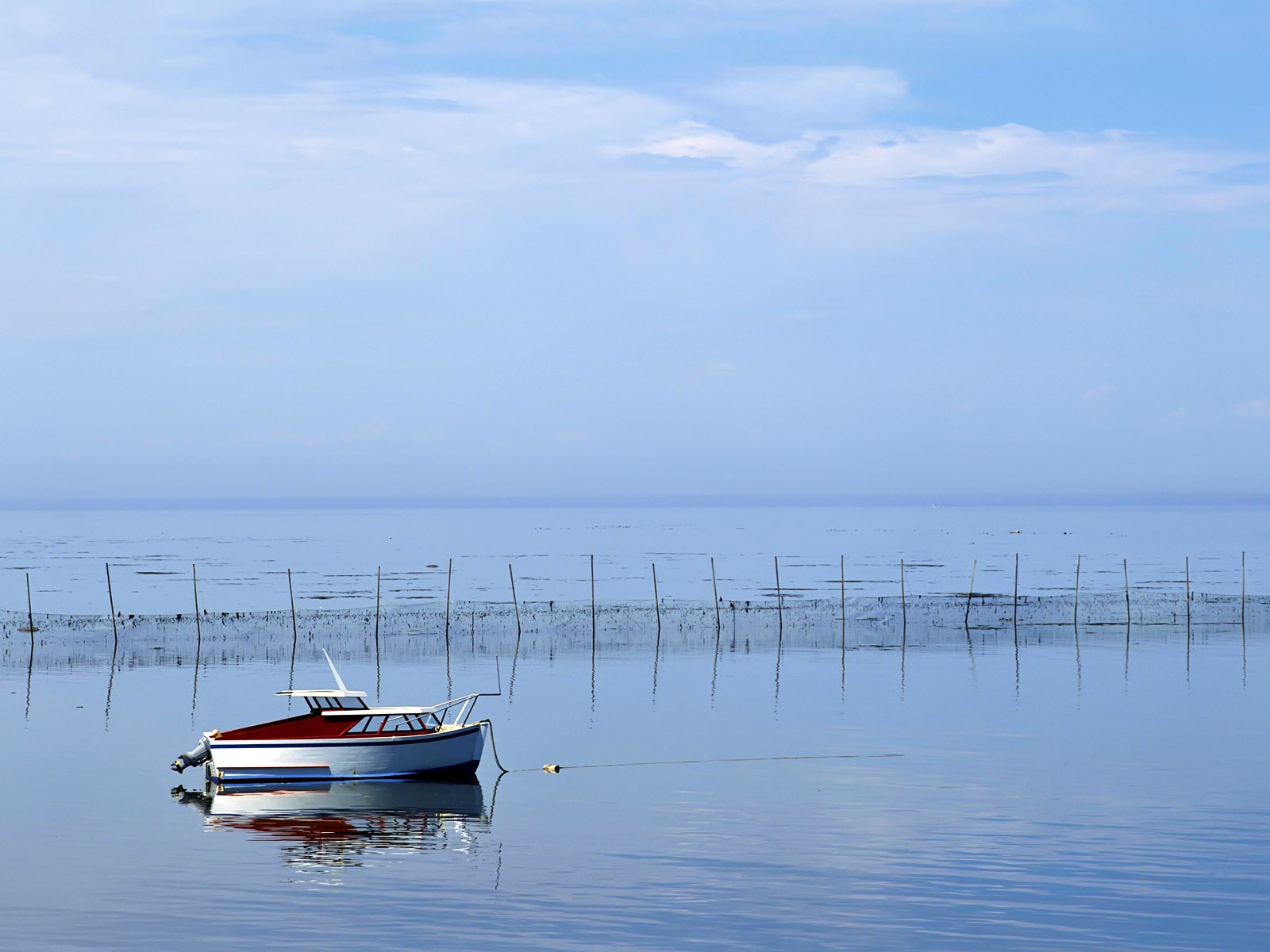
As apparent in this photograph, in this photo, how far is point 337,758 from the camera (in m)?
30.3

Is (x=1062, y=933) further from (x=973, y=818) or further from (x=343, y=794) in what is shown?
(x=343, y=794)

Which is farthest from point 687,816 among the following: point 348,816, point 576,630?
point 576,630

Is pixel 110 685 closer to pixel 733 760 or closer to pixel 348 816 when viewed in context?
pixel 348 816

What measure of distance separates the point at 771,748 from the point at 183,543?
162m

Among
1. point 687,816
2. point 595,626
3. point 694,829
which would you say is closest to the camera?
point 694,829

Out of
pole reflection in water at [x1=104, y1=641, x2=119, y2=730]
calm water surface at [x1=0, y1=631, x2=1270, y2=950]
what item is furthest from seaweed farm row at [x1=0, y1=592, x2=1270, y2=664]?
calm water surface at [x1=0, y1=631, x2=1270, y2=950]

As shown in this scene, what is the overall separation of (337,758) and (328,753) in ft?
0.72

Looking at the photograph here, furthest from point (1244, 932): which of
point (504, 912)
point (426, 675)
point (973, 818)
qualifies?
point (426, 675)

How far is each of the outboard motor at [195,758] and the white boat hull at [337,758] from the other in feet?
0.53

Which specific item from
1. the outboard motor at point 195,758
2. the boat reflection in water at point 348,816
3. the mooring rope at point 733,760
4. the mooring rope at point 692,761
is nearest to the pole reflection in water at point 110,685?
the outboard motor at point 195,758

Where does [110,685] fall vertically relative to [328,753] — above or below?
below

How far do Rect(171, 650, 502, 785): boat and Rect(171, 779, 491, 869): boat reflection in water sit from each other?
263mm

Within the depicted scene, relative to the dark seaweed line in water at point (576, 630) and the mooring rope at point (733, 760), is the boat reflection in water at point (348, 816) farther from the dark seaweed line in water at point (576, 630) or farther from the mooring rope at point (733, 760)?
the dark seaweed line in water at point (576, 630)

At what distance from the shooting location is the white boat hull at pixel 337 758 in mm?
30156
